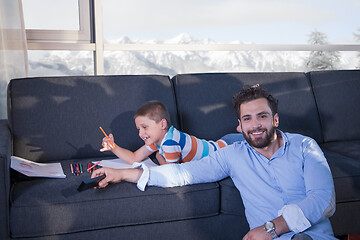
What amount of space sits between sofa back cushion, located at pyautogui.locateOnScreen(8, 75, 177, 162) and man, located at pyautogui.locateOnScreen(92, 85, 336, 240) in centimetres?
A: 60

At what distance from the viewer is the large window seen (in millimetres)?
3104

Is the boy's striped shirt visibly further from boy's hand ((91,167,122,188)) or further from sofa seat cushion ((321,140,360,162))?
sofa seat cushion ((321,140,360,162))

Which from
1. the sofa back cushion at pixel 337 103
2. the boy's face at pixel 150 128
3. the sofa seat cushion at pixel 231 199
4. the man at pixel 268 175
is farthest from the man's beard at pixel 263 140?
the sofa back cushion at pixel 337 103

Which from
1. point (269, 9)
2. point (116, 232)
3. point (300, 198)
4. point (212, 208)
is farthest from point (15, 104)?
point (269, 9)

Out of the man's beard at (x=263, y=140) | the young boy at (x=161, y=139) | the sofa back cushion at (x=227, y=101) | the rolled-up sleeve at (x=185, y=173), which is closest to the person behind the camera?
the man's beard at (x=263, y=140)

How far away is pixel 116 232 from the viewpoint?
1623mm

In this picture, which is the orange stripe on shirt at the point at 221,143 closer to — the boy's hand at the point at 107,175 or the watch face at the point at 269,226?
the boy's hand at the point at 107,175

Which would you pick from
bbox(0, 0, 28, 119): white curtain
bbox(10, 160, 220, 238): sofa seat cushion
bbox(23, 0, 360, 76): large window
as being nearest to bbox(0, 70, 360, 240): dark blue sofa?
bbox(10, 160, 220, 238): sofa seat cushion

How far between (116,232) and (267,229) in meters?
0.68

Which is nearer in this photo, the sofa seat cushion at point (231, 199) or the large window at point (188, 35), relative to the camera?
the sofa seat cushion at point (231, 199)

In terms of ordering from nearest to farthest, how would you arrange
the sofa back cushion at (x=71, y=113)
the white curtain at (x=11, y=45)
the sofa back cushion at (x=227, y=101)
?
the sofa back cushion at (x=71, y=113), the sofa back cushion at (x=227, y=101), the white curtain at (x=11, y=45)

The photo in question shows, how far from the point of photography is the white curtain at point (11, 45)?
105 inches

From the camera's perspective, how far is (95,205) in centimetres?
156

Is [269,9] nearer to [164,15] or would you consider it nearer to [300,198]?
[164,15]
